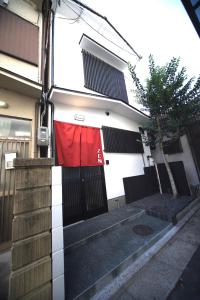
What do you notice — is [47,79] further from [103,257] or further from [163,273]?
[163,273]

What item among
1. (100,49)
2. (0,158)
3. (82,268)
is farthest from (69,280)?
(100,49)

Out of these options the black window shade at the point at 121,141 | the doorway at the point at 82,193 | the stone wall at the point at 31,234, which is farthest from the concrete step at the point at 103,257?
the black window shade at the point at 121,141

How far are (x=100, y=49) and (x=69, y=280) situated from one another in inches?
365

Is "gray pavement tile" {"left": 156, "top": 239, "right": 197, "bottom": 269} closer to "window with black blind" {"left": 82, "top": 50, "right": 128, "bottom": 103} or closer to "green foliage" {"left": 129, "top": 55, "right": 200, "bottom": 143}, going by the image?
"green foliage" {"left": 129, "top": 55, "right": 200, "bottom": 143}

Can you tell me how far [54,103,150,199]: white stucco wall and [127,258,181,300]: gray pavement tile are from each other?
2.93m

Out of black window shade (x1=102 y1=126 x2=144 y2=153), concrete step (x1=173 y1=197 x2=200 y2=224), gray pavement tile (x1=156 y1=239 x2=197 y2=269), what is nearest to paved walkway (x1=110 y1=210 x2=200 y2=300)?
gray pavement tile (x1=156 y1=239 x2=197 y2=269)

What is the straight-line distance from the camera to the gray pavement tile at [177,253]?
2.74 metres

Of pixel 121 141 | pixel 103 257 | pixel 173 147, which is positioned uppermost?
pixel 121 141

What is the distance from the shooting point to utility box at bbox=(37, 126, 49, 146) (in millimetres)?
3994

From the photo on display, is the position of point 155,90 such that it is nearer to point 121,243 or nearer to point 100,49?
point 100,49

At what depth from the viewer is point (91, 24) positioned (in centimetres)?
718

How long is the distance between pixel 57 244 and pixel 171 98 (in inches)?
299

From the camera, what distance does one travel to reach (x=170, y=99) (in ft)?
21.5

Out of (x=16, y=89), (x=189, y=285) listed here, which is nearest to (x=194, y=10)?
(x=16, y=89)
